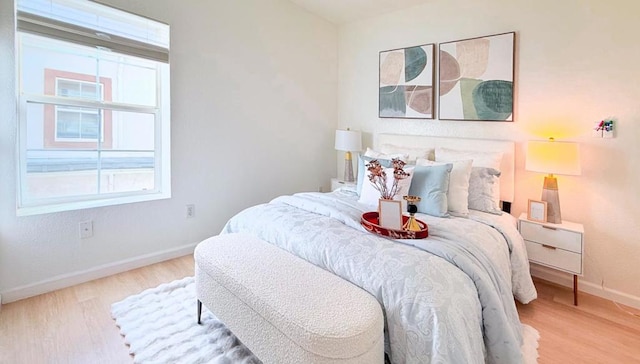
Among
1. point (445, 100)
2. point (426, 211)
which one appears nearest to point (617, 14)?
point (445, 100)

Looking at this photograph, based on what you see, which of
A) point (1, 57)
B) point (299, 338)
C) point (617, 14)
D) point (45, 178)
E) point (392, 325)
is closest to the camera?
point (299, 338)

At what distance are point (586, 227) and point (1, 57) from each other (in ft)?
13.8

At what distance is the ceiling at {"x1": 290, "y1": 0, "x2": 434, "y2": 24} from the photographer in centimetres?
345

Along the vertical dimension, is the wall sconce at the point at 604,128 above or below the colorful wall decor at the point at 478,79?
below

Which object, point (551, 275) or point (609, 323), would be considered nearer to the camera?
point (609, 323)

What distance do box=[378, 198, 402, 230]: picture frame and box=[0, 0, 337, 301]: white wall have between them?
6.26ft

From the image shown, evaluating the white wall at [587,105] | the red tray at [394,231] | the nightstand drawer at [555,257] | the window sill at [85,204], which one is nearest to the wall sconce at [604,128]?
the white wall at [587,105]

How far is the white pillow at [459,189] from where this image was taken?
7.95 ft

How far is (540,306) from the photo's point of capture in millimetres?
2371

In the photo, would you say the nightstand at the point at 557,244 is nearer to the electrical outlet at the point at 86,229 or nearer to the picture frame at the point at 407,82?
the picture frame at the point at 407,82

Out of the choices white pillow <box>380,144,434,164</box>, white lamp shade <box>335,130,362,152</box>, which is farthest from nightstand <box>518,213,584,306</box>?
white lamp shade <box>335,130,362,152</box>

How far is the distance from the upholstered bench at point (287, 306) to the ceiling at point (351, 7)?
282cm

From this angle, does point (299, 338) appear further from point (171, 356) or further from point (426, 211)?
point (426, 211)

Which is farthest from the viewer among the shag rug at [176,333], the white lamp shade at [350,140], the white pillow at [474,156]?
the white lamp shade at [350,140]
